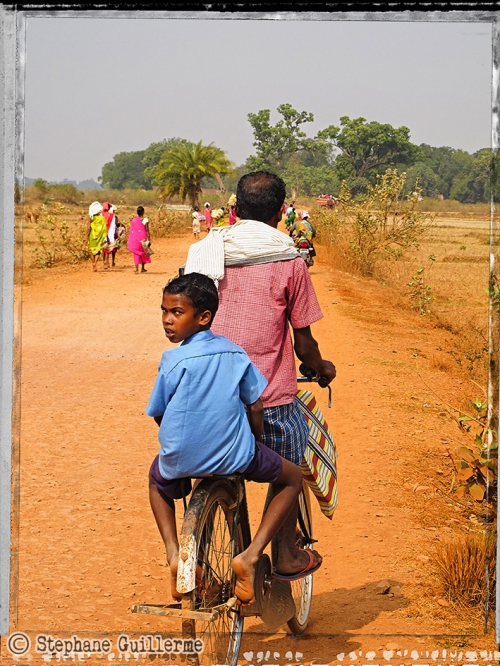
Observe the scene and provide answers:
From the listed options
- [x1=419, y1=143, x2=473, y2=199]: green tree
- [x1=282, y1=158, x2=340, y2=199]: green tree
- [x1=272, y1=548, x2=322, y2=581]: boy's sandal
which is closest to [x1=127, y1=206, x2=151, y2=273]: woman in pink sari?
[x1=419, y1=143, x2=473, y2=199]: green tree

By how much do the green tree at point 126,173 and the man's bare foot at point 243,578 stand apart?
68847mm

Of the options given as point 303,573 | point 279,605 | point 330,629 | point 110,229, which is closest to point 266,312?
point 303,573

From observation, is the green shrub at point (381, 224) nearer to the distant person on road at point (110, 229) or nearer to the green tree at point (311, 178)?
the distant person on road at point (110, 229)

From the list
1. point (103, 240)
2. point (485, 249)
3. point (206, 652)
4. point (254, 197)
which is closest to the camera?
point (206, 652)

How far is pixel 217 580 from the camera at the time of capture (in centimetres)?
299

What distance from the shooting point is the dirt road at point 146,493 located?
3869mm

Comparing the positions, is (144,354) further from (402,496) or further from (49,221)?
(49,221)

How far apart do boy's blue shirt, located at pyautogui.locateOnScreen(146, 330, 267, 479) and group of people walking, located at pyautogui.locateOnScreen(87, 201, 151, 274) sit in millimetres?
15251

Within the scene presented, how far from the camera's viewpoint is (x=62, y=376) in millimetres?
8391

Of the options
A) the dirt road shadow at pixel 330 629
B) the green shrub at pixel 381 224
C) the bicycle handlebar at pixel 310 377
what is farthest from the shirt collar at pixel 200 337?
the green shrub at pixel 381 224

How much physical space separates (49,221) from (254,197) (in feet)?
53.2

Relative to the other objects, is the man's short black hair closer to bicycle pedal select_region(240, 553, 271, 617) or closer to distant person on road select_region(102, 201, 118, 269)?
bicycle pedal select_region(240, 553, 271, 617)

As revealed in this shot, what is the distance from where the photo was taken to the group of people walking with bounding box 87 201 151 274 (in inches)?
707

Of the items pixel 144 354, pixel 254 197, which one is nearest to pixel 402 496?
pixel 254 197
